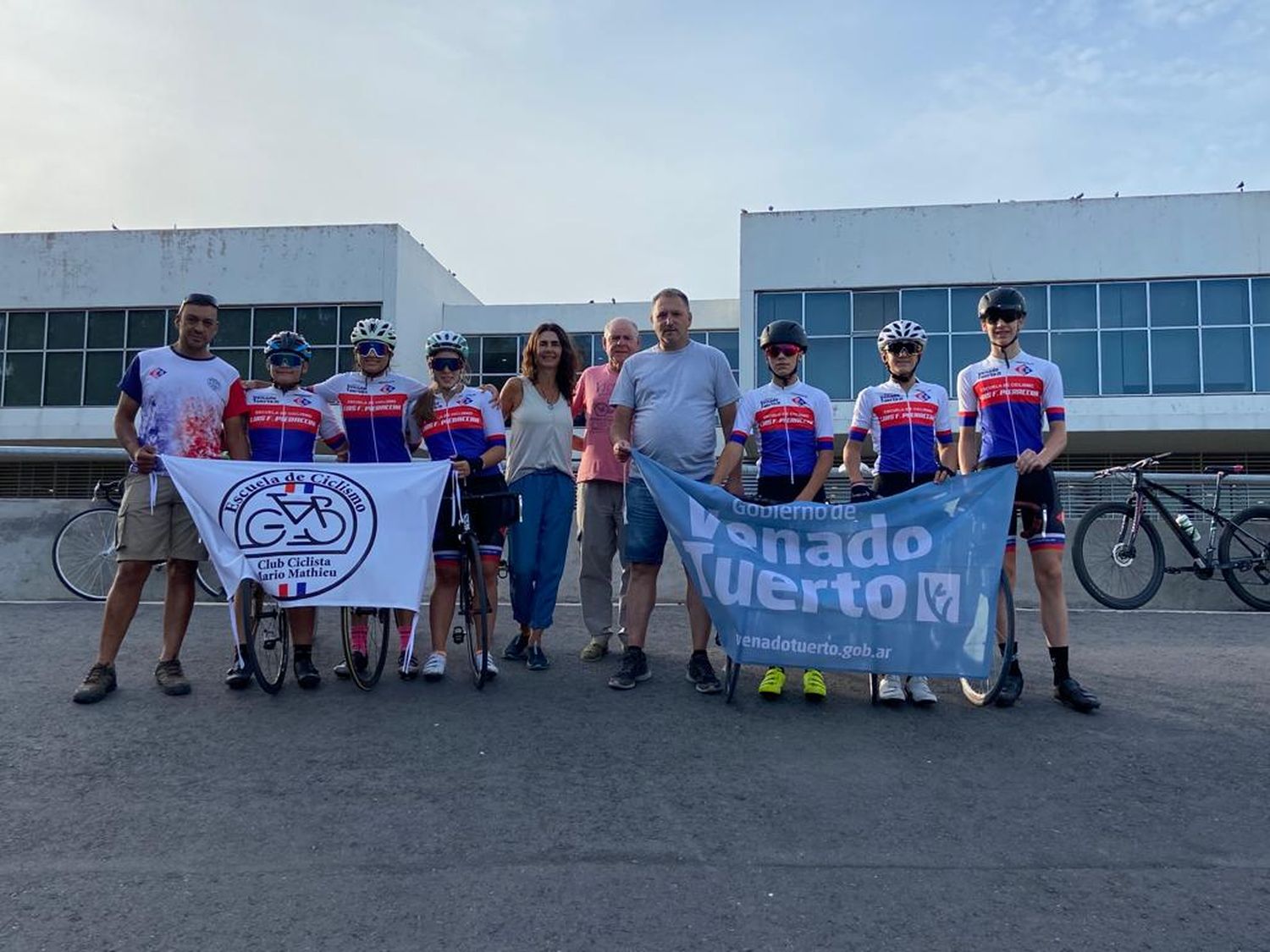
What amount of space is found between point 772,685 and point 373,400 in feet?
9.02

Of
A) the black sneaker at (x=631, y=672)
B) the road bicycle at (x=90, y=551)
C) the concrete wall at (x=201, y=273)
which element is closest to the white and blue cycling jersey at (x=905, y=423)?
the black sneaker at (x=631, y=672)

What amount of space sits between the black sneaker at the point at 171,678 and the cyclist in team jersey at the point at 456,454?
48.7 inches

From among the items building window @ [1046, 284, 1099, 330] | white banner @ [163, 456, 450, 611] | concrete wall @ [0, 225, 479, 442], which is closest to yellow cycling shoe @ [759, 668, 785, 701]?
white banner @ [163, 456, 450, 611]

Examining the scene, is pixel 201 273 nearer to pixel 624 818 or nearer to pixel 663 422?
pixel 663 422

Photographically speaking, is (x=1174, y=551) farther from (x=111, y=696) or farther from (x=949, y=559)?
(x=111, y=696)

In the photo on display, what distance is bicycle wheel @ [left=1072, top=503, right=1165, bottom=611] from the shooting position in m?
8.06

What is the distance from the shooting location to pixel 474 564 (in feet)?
17.6

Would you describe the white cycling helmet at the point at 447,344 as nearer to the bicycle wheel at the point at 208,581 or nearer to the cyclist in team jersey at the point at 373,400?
the cyclist in team jersey at the point at 373,400

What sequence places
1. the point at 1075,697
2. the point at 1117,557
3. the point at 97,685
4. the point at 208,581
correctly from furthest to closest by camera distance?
1. the point at 208,581
2. the point at 1117,557
3. the point at 97,685
4. the point at 1075,697

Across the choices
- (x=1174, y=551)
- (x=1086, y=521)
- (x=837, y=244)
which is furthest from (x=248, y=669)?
(x=837, y=244)

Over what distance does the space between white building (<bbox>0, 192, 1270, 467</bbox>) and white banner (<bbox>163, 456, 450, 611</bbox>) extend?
66.4 feet

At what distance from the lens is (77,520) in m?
8.56

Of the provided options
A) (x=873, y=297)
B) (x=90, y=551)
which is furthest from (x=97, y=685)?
(x=873, y=297)

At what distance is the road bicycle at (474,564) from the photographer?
207 inches
